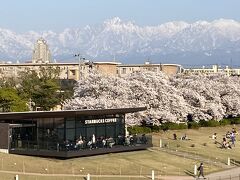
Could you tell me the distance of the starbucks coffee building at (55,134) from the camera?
185 feet

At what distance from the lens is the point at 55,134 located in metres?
57.5

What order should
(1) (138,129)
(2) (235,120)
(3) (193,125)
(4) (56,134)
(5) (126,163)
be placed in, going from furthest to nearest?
(2) (235,120) < (3) (193,125) < (1) (138,129) < (4) (56,134) < (5) (126,163)

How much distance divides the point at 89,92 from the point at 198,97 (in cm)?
2011

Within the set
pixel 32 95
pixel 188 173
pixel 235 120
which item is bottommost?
pixel 188 173

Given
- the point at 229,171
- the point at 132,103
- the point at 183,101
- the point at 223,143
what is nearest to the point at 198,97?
the point at 183,101

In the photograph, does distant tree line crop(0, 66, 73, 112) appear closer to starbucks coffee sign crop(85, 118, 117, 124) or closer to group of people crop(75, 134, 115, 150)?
starbucks coffee sign crop(85, 118, 117, 124)

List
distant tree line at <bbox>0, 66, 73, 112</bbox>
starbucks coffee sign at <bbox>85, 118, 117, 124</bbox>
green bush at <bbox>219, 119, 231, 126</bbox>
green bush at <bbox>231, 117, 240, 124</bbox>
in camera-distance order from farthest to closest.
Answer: green bush at <bbox>231, 117, 240, 124</bbox> → green bush at <bbox>219, 119, 231, 126</bbox> → distant tree line at <bbox>0, 66, 73, 112</bbox> → starbucks coffee sign at <bbox>85, 118, 117, 124</bbox>

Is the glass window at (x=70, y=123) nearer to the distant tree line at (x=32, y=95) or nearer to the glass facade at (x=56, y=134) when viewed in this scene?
the glass facade at (x=56, y=134)

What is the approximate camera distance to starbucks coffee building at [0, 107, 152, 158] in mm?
56375

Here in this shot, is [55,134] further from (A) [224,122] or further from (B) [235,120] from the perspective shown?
(B) [235,120]

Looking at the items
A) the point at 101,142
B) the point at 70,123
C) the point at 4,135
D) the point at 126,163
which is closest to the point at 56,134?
the point at 70,123

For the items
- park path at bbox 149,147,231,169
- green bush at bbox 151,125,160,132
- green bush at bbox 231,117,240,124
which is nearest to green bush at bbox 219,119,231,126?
green bush at bbox 231,117,240,124

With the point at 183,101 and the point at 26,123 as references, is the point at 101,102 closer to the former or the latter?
the point at 183,101

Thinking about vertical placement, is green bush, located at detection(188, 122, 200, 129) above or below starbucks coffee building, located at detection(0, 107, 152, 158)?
below
